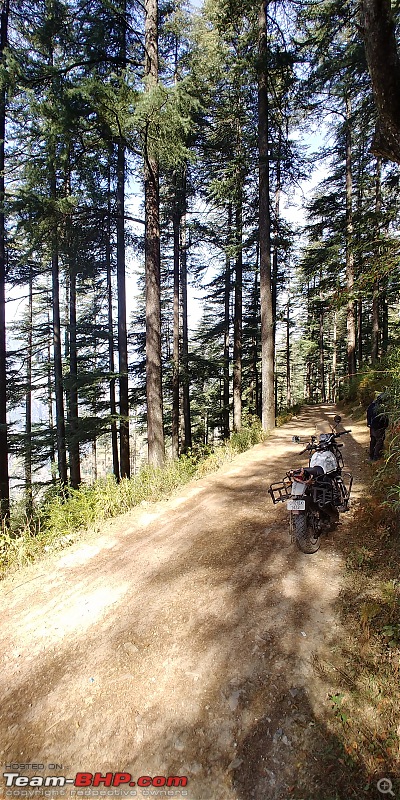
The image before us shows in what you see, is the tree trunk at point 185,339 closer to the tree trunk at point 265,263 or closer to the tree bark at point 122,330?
the tree bark at point 122,330

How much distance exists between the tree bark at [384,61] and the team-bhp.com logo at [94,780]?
5790 mm

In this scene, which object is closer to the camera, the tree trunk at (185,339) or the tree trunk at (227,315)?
the tree trunk at (227,315)

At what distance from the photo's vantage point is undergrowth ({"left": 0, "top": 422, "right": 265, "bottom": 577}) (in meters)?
5.55

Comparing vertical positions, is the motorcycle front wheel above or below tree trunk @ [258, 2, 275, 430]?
below

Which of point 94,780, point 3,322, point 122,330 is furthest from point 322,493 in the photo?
point 122,330

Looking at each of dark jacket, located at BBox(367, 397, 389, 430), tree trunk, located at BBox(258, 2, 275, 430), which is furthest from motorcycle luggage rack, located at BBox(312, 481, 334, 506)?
tree trunk, located at BBox(258, 2, 275, 430)

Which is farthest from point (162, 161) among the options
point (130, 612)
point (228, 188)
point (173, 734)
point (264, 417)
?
point (173, 734)

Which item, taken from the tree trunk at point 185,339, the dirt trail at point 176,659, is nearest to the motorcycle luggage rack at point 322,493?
the dirt trail at point 176,659

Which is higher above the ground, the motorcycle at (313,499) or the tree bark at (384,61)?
the tree bark at (384,61)

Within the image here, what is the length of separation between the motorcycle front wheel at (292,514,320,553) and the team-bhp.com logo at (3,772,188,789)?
8.98ft

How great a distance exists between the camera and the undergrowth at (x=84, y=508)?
219 inches

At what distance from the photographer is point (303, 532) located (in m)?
4.47

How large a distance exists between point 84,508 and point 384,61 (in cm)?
746

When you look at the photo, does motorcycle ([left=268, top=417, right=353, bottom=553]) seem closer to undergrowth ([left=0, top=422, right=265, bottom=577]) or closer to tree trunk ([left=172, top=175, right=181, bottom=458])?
undergrowth ([left=0, top=422, right=265, bottom=577])
